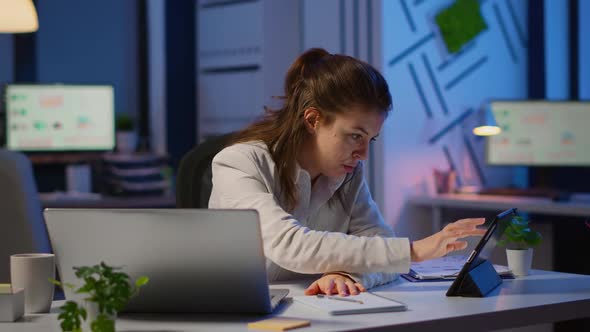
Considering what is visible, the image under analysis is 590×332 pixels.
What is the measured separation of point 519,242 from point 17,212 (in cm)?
122

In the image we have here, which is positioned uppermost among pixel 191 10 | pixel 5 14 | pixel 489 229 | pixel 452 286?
pixel 191 10

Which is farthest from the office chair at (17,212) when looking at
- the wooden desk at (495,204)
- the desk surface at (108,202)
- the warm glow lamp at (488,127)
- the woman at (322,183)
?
the warm glow lamp at (488,127)

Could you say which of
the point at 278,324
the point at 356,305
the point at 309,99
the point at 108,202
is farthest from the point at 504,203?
the point at 278,324

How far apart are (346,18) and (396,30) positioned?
28cm

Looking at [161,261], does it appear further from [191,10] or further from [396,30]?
[191,10]

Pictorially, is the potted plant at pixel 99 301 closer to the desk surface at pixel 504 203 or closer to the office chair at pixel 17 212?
the office chair at pixel 17 212

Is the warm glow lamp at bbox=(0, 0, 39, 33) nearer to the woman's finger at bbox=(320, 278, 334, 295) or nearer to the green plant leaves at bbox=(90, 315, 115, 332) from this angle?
the woman's finger at bbox=(320, 278, 334, 295)

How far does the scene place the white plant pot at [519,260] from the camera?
2.08m

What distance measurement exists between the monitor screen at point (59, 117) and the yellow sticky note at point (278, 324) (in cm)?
352

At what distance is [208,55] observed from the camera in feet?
17.7

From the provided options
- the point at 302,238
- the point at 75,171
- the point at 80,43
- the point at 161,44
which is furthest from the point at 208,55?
the point at 302,238

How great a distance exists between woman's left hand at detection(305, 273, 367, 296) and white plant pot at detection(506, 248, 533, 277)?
419mm

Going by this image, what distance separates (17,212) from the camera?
2.29m

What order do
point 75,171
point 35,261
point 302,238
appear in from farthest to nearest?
point 75,171, point 302,238, point 35,261
